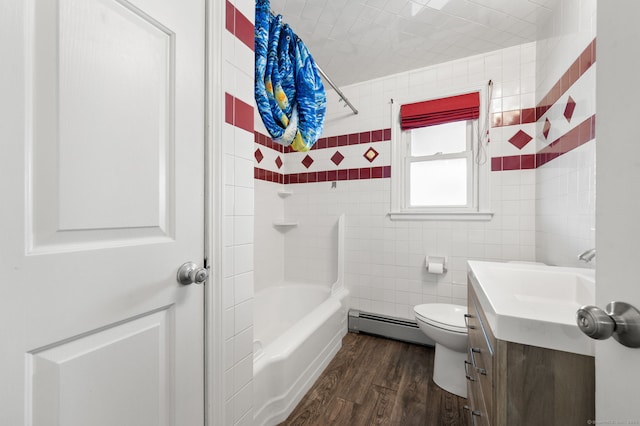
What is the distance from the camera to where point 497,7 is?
4.96ft

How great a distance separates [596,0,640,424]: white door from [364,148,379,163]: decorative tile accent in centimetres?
189

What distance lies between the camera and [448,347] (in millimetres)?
1530

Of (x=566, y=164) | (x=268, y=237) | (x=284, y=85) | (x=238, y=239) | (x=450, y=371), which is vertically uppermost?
(x=284, y=85)

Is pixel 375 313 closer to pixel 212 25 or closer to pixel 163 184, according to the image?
pixel 163 184

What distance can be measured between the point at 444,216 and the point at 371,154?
2.74ft

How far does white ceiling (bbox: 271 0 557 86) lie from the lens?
4.96ft

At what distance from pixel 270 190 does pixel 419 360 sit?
6.29ft

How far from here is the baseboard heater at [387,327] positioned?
6.78 ft

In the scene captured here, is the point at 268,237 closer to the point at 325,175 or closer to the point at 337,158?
the point at 325,175

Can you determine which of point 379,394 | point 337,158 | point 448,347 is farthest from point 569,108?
point 379,394

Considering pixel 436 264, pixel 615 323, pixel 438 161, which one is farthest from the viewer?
pixel 438 161

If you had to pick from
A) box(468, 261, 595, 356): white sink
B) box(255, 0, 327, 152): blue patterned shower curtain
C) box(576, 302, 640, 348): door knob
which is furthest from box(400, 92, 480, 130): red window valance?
box(576, 302, 640, 348): door knob

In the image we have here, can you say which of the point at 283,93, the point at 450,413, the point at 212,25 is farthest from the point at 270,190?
the point at 450,413

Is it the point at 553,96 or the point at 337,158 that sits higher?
the point at 553,96
